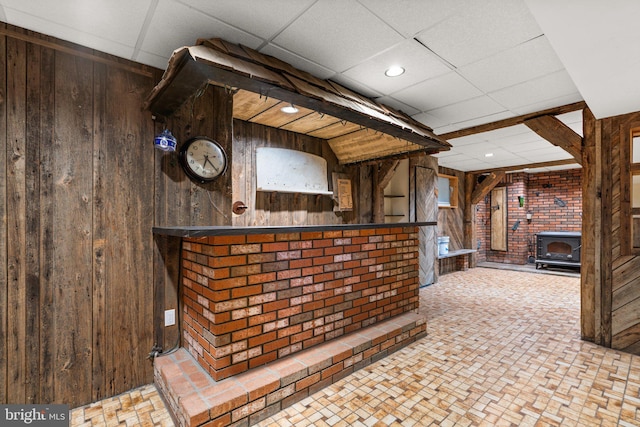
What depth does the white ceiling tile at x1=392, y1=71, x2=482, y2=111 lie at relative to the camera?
102 inches

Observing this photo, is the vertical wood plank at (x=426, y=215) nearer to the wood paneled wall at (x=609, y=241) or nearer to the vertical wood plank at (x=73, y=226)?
the wood paneled wall at (x=609, y=241)

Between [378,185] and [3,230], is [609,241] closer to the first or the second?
[378,185]

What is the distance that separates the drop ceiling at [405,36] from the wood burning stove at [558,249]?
496cm

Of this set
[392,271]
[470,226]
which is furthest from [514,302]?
[470,226]

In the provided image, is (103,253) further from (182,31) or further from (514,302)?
(514,302)

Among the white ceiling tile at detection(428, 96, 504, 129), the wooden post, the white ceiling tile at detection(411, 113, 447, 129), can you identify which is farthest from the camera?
the wooden post

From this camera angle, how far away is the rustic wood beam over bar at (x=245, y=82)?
1.59 meters

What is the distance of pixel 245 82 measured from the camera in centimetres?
176

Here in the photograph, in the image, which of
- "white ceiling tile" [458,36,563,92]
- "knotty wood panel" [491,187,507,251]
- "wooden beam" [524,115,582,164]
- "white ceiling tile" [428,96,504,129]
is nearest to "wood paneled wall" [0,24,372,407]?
"white ceiling tile" [458,36,563,92]

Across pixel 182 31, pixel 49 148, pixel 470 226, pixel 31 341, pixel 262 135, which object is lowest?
pixel 31 341

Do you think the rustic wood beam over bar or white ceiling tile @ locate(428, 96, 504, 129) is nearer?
the rustic wood beam over bar

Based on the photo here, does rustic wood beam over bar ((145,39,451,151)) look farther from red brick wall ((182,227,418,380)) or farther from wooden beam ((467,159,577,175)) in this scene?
wooden beam ((467,159,577,175))

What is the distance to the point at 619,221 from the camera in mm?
2789

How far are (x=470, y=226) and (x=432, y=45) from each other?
238 inches
